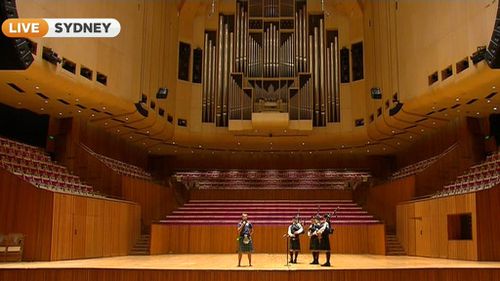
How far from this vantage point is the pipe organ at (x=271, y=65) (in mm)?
14547

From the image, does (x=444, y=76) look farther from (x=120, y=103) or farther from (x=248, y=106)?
(x=120, y=103)

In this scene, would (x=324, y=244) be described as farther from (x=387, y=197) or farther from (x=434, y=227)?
(x=387, y=197)

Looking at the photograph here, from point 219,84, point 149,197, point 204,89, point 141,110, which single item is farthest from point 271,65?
point 149,197

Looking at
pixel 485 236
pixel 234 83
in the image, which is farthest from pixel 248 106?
pixel 485 236

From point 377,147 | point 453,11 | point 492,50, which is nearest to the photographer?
point 492,50

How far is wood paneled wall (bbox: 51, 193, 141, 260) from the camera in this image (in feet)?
30.7

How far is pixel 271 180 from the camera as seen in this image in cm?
1570

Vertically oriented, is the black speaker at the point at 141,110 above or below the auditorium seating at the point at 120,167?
above

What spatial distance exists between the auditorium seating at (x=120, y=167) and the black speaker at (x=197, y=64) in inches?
120

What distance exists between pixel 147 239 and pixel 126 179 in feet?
5.15

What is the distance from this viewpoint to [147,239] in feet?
40.9

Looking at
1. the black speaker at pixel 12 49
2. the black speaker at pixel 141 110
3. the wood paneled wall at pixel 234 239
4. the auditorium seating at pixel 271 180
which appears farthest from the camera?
the auditorium seating at pixel 271 180

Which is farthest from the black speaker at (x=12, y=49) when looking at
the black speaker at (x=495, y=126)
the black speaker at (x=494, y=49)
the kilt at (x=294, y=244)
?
the black speaker at (x=495, y=126)

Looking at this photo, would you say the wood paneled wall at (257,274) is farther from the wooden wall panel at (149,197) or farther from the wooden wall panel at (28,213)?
the wooden wall panel at (149,197)
